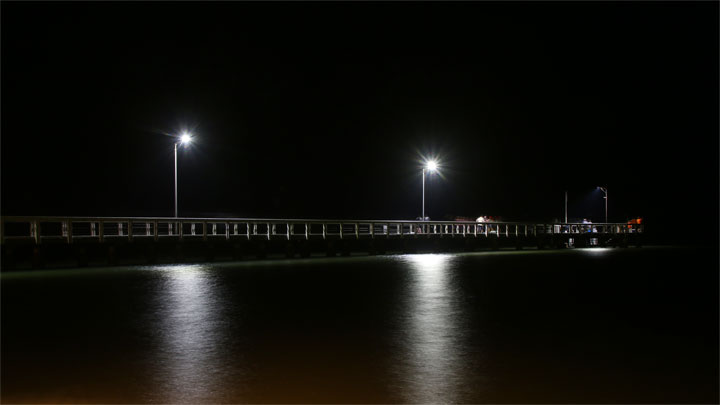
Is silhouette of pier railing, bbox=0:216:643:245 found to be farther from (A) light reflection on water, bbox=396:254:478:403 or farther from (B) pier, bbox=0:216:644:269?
(A) light reflection on water, bbox=396:254:478:403

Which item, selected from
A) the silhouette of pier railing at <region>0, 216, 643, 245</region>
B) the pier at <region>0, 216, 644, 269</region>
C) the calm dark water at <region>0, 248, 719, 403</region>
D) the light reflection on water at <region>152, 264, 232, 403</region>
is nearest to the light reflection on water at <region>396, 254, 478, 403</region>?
Result: the calm dark water at <region>0, 248, 719, 403</region>

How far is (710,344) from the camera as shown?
9125mm

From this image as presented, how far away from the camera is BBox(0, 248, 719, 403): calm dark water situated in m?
6.43

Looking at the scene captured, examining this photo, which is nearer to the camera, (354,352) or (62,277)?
(354,352)

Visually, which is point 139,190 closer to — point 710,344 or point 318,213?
point 318,213

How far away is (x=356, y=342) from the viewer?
885 centimetres

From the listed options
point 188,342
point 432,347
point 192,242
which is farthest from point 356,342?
point 192,242

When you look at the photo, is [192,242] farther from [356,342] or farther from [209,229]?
[209,229]

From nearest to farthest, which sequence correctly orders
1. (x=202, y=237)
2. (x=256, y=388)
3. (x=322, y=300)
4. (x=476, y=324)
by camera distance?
1. (x=256, y=388)
2. (x=476, y=324)
3. (x=322, y=300)
4. (x=202, y=237)

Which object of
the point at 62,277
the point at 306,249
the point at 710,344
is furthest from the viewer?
the point at 306,249

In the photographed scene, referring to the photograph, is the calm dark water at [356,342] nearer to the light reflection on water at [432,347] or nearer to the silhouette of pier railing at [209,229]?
the light reflection on water at [432,347]

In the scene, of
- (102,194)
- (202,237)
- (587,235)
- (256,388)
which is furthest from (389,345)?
(102,194)

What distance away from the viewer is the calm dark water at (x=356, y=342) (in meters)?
6.43

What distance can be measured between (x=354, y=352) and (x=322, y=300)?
553 cm
